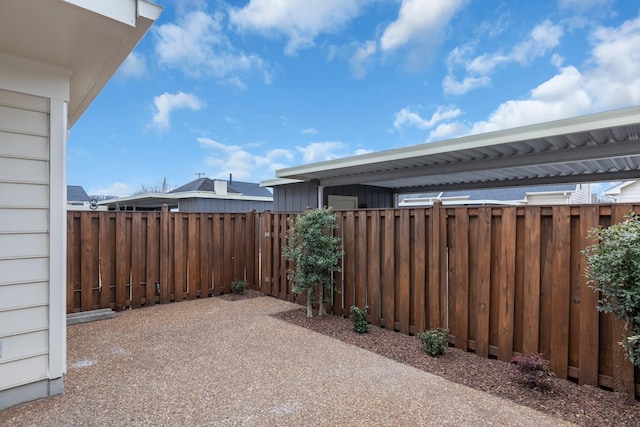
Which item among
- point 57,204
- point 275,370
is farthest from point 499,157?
point 57,204

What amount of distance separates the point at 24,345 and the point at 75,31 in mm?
2445

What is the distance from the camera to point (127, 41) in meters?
2.51

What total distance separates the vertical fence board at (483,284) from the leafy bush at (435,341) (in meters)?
0.35

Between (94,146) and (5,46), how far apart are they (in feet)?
80.8

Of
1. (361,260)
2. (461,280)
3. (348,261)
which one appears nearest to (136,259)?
(348,261)

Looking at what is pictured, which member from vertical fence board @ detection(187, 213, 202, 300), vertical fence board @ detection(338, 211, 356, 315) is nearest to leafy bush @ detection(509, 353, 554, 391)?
vertical fence board @ detection(338, 211, 356, 315)

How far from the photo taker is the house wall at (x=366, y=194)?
9.24 m

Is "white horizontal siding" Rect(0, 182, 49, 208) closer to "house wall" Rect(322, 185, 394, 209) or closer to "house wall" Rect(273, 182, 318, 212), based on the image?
"house wall" Rect(273, 182, 318, 212)

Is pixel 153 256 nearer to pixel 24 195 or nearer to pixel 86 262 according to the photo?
pixel 86 262

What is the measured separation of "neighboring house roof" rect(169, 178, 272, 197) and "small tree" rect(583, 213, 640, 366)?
17167mm

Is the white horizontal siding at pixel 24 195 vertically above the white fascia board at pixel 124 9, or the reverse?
the white fascia board at pixel 124 9

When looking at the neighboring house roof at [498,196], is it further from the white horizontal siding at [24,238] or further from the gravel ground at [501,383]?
the white horizontal siding at [24,238]

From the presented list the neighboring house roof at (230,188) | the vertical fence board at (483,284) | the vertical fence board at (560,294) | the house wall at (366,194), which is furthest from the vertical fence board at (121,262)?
the neighboring house roof at (230,188)

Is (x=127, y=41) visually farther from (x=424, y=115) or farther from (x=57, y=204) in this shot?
(x=424, y=115)
